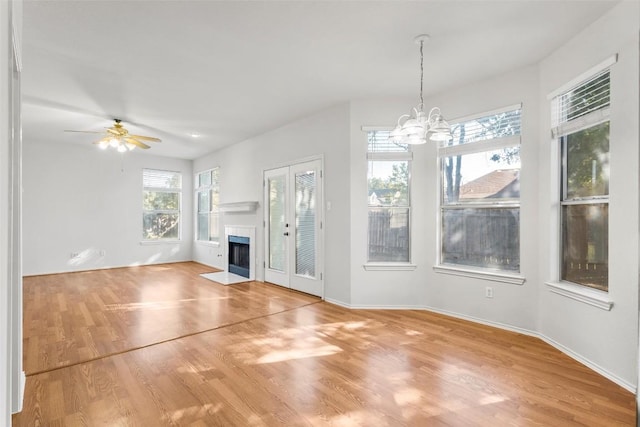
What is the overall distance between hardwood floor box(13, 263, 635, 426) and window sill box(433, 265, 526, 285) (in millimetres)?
544

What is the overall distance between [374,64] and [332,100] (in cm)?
110

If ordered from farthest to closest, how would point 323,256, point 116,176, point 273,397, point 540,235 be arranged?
point 116,176
point 323,256
point 540,235
point 273,397

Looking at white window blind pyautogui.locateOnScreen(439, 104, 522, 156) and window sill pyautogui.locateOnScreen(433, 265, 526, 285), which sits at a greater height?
white window blind pyautogui.locateOnScreen(439, 104, 522, 156)

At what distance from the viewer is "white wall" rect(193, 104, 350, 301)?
14.7 ft

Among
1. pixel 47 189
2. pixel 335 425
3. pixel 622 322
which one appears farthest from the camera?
pixel 47 189

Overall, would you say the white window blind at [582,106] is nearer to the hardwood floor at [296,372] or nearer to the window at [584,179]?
the window at [584,179]

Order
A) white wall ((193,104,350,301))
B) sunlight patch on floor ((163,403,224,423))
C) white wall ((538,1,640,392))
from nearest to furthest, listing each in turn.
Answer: sunlight patch on floor ((163,403,224,423)) < white wall ((538,1,640,392)) < white wall ((193,104,350,301))

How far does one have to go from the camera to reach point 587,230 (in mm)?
2895

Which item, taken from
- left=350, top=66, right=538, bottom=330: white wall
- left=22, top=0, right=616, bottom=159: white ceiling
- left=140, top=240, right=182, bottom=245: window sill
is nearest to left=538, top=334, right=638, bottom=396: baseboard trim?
left=350, top=66, right=538, bottom=330: white wall

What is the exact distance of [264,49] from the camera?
3.06 m

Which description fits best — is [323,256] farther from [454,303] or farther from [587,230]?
[587,230]

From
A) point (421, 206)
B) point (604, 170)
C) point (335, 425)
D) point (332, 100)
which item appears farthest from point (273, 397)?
point (332, 100)

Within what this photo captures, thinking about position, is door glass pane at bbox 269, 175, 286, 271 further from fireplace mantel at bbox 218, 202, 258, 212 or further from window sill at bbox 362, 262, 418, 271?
window sill at bbox 362, 262, 418, 271

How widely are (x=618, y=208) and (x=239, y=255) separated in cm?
596
